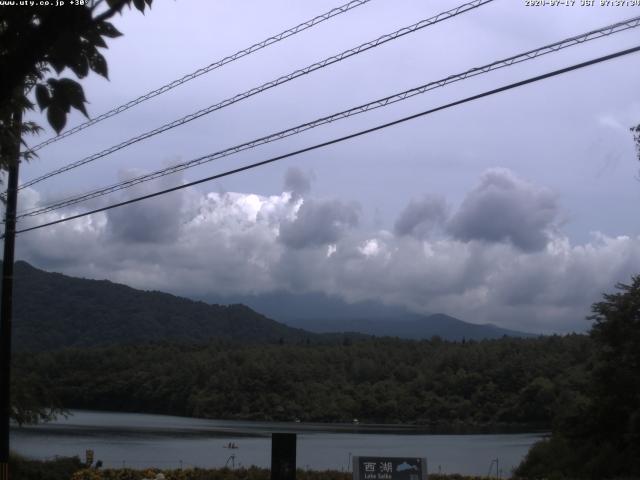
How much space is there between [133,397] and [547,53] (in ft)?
245

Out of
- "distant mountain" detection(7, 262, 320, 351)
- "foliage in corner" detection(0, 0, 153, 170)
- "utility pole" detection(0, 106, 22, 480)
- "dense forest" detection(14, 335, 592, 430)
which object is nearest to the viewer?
"foliage in corner" detection(0, 0, 153, 170)

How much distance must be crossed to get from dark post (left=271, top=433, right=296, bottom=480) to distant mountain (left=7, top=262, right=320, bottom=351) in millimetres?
68697

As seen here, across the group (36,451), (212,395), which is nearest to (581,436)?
(36,451)

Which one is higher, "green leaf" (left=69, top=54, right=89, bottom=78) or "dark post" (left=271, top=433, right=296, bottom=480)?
"green leaf" (left=69, top=54, right=89, bottom=78)

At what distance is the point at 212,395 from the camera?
263 ft

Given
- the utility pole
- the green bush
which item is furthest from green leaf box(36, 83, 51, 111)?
the green bush

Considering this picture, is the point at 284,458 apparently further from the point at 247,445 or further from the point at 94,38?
the point at 247,445

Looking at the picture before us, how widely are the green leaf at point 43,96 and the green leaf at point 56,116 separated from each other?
0.10 ft

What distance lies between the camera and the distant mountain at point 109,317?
106 metres

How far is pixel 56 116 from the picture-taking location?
468 centimetres

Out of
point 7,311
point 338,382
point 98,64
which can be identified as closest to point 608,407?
point 7,311

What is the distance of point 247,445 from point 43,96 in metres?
44.9

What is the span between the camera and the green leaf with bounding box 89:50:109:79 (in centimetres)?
485

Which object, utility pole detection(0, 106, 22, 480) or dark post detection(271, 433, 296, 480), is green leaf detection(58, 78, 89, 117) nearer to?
dark post detection(271, 433, 296, 480)
